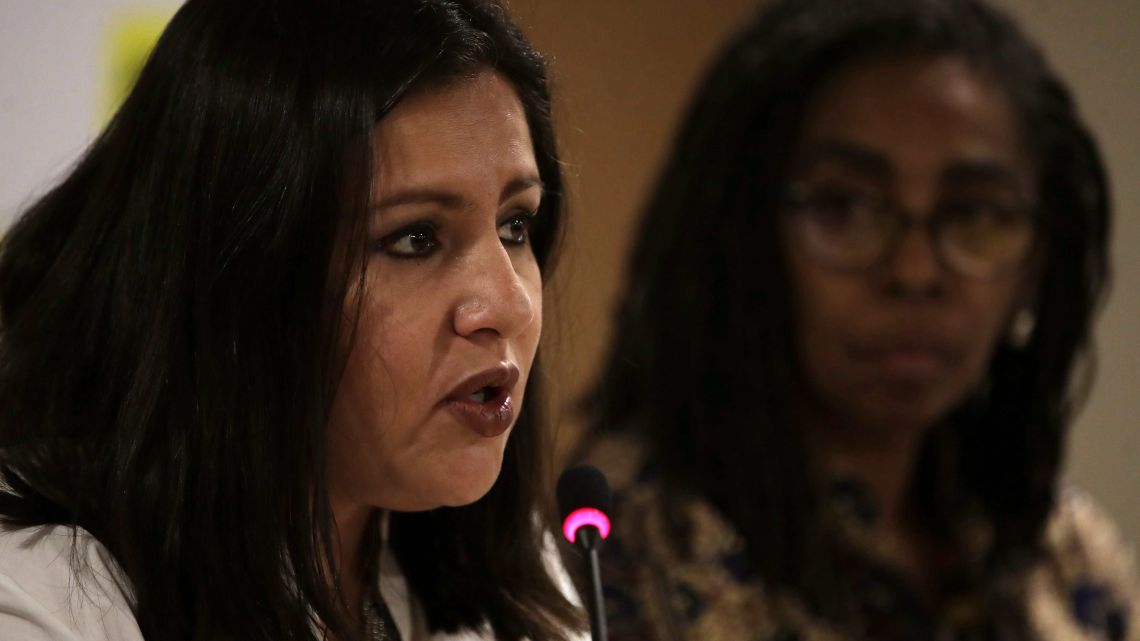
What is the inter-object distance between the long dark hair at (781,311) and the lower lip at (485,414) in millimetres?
611

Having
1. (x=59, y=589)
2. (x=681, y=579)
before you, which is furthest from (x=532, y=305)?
(x=681, y=579)

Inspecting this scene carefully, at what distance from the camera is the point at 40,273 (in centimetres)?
132

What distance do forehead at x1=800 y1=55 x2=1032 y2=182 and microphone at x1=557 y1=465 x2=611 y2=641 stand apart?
788 millimetres

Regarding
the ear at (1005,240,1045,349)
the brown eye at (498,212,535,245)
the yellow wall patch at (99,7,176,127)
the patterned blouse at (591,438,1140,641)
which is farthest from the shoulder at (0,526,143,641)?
the ear at (1005,240,1045,349)

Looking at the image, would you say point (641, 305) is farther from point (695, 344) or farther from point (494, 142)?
point (494, 142)

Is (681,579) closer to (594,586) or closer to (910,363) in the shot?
(910,363)

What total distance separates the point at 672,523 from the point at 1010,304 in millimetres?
559

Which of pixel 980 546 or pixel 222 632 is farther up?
pixel 222 632

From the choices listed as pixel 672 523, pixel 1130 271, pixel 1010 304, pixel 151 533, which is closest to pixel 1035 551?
pixel 1010 304

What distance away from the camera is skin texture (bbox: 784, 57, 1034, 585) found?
5.82 feet

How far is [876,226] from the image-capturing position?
1.79 m

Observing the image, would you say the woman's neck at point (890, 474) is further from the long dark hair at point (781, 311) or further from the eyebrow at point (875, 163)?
the eyebrow at point (875, 163)

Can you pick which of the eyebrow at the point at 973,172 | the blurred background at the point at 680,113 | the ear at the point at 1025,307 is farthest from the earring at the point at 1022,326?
the blurred background at the point at 680,113

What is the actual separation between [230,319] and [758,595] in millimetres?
832
